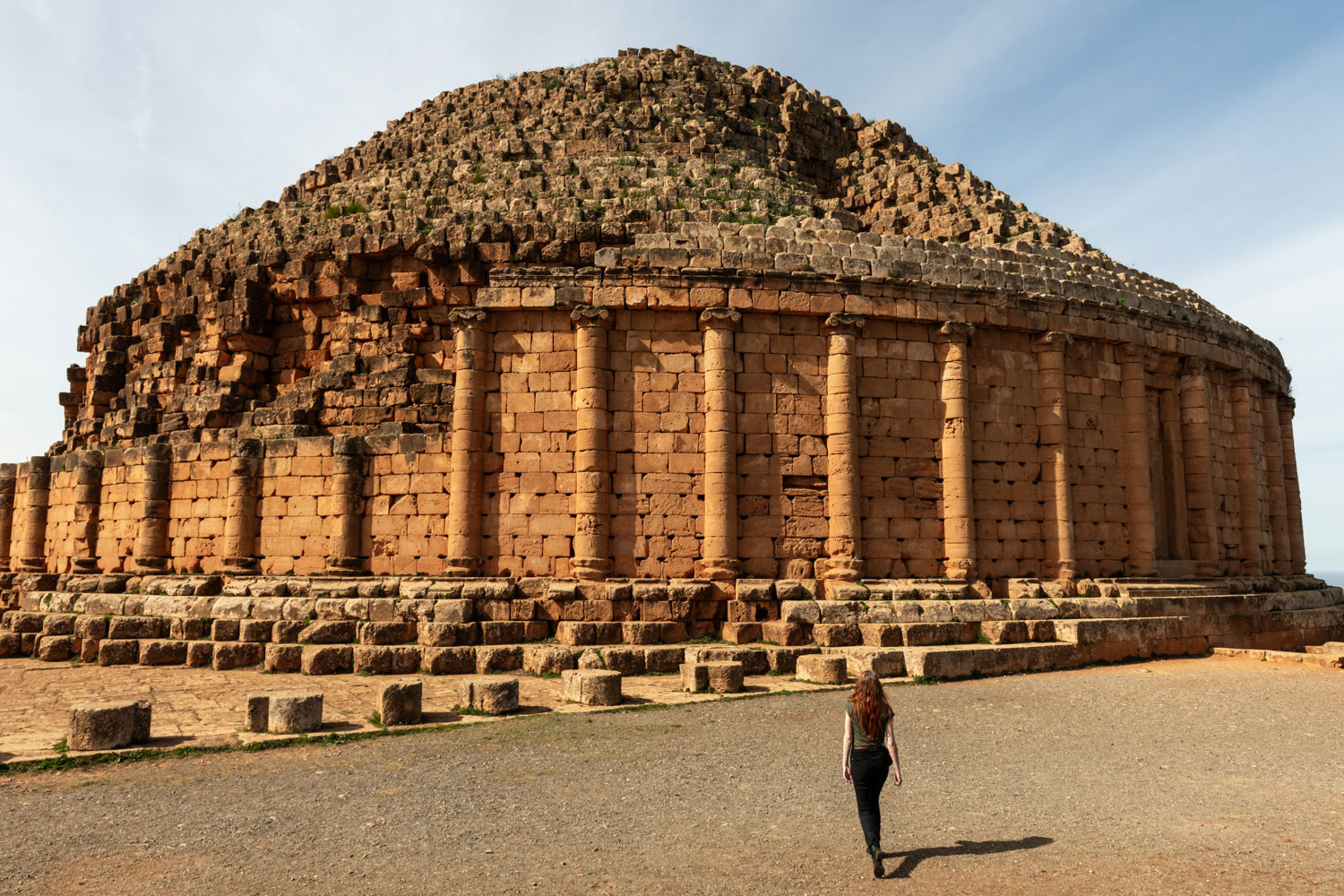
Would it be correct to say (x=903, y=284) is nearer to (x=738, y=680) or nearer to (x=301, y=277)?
(x=738, y=680)

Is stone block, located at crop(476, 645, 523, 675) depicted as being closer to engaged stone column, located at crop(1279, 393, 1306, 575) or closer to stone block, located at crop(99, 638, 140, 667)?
stone block, located at crop(99, 638, 140, 667)

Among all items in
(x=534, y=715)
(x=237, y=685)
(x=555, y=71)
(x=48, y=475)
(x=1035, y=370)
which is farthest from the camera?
(x=555, y=71)

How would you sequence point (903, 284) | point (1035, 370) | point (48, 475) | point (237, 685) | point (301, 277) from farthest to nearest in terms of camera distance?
point (48, 475)
point (301, 277)
point (1035, 370)
point (903, 284)
point (237, 685)

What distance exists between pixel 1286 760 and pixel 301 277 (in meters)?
20.0

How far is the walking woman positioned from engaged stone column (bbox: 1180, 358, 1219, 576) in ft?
57.8

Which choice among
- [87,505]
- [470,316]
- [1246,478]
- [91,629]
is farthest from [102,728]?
[1246,478]

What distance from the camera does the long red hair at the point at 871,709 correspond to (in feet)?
21.3

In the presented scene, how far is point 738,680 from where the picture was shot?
504 inches

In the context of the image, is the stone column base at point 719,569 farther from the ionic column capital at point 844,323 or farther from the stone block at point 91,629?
the stone block at point 91,629

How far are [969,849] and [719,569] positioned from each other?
31.4ft

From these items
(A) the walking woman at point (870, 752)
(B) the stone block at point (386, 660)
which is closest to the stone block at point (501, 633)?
(B) the stone block at point (386, 660)


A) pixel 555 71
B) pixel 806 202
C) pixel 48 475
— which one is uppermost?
pixel 555 71

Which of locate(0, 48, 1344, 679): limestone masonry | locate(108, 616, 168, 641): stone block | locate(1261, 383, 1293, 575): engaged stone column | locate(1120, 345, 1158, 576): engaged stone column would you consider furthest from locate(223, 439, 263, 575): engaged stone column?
locate(1261, 383, 1293, 575): engaged stone column

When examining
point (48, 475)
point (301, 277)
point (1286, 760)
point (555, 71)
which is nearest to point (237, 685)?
point (301, 277)
